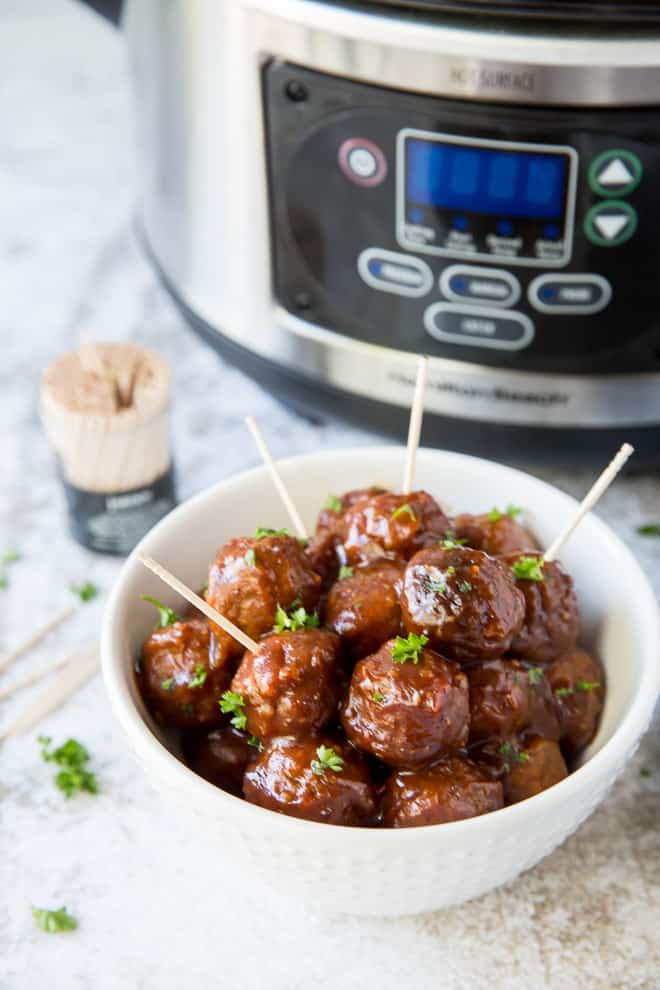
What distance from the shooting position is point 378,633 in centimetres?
80

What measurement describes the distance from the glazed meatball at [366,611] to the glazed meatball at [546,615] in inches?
3.2

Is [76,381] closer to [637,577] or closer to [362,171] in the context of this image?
[362,171]

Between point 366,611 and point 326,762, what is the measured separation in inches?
4.1

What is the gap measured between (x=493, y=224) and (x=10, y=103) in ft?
4.01

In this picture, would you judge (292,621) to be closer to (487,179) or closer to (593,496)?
(593,496)

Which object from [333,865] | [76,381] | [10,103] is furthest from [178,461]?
[10,103]

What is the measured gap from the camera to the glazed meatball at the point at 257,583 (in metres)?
0.81

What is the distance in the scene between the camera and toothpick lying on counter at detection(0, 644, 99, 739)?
39.6 inches

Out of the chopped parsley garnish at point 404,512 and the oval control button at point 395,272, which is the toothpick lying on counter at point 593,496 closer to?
the chopped parsley garnish at point 404,512

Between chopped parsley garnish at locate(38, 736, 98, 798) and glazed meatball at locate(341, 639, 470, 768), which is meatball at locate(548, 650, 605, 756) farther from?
chopped parsley garnish at locate(38, 736, 98, 798)

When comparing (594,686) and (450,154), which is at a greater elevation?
(450,154)

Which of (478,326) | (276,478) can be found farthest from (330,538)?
(478,326)

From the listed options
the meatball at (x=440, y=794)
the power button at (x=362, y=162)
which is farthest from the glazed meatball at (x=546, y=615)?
the power button at (x=362, y=162)

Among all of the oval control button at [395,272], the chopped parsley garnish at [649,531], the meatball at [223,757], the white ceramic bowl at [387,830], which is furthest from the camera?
the chopped parsley garnish at [649,531]
